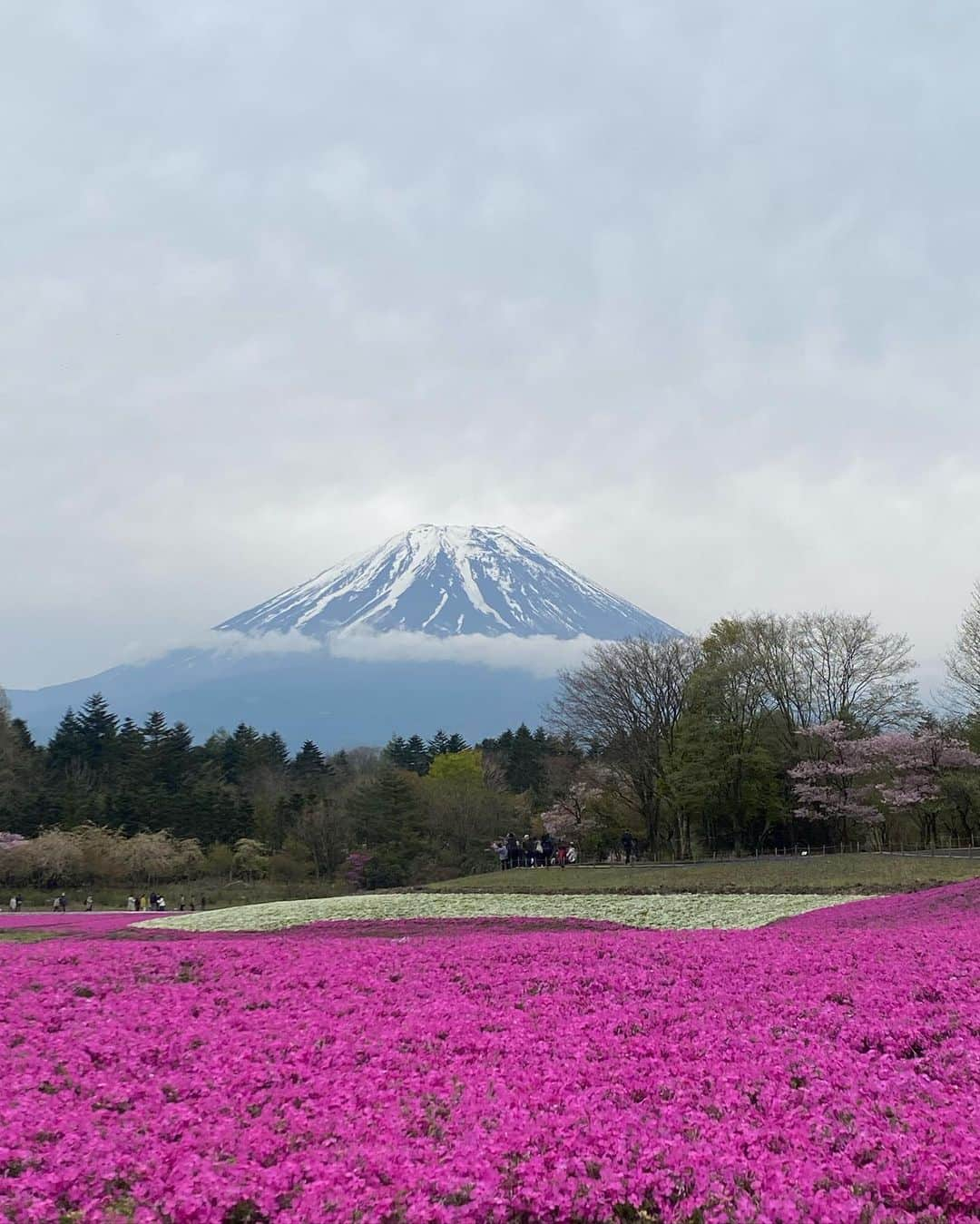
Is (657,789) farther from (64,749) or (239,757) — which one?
(64,749)

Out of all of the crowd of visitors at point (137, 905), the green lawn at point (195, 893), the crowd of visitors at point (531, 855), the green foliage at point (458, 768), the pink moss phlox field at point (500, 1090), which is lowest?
the green lawn at point (195, 893)

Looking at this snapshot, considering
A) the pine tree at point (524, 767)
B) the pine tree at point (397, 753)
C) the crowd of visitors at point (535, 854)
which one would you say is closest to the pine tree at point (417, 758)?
the pine tree at point (397, 753)

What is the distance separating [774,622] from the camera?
6238 centimetres

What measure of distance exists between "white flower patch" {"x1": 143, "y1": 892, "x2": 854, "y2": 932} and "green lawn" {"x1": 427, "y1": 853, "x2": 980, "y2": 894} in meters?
1.95

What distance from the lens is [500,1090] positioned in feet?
25.1

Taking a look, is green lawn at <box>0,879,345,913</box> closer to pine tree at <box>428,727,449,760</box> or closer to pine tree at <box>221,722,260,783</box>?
pine tree at <box>221,722,260,783</box>

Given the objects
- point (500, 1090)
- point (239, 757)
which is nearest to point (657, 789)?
point (500, 1090)

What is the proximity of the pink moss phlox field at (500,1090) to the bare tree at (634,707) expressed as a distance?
45.6 meters

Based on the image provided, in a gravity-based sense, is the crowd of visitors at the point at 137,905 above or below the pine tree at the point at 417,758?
below

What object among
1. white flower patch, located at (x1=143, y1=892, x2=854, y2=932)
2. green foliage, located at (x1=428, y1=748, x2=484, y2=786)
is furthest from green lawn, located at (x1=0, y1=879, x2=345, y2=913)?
white flower patch, located at (x1=143, y1=892, x2=854, y2=932)

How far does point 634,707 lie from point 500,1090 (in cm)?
5290

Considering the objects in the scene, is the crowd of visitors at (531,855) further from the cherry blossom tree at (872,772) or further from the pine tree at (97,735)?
the pine tree at (97,735)

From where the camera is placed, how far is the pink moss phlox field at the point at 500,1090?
5758 millimetres

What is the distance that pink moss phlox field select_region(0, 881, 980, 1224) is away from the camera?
576cm
